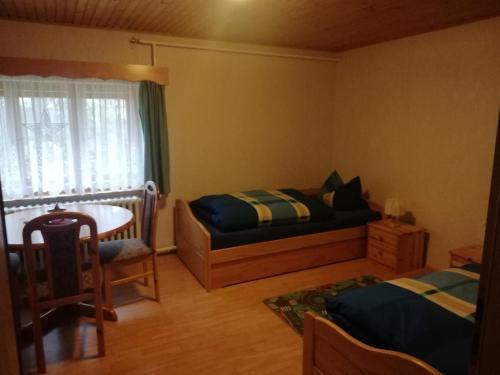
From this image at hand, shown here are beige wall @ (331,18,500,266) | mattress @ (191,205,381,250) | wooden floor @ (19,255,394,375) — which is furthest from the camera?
mattress @ (191,205,381,250)

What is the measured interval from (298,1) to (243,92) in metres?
1.61

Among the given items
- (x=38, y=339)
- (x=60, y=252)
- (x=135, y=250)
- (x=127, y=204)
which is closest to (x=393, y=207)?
(x=135, y=250)

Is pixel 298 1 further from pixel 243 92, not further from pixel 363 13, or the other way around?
pixel 243 92

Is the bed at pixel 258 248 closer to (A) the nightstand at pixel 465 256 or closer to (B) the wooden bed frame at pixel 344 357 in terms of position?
(A) the nightstand at pixel 465 256

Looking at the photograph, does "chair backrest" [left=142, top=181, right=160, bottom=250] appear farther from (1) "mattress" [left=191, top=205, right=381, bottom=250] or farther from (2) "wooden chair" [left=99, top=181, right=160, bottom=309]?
(1) "mattress" [left=191, top=205, right=381, bottom=250]

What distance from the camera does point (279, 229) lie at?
3.40 metres

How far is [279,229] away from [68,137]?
2.12 m

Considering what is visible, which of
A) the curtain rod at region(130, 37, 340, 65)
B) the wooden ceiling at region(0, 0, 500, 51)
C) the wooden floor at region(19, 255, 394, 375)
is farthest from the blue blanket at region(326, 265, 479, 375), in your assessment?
the curtain rod at region(130, 37, 340, 65)

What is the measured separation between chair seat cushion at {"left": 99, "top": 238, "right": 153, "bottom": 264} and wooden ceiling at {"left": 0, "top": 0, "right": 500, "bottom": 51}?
5.94 feet

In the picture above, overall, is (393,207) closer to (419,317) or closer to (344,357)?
(419,317)

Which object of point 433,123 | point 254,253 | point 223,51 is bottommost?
point 254,253

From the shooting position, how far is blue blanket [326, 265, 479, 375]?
147 cm

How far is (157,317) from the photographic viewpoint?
8.89 feet

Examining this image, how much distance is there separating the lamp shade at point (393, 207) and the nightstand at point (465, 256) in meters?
0.70
